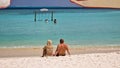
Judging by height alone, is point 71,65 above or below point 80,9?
above

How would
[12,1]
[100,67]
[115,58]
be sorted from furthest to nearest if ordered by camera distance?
[12,1] < [115,58] < [100,67]

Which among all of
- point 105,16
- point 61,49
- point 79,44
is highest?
point 61,49

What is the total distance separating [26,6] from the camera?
57.8 ft

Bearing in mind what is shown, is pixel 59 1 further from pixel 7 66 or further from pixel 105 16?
pixel 7 66

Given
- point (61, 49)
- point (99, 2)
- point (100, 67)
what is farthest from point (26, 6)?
point (100, 67)

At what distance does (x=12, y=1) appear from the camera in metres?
16.4

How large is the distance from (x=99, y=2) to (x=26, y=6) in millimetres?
3545

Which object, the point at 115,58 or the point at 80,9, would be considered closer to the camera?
the point at 115,58

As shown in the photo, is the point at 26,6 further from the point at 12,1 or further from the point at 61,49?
the point at 61,49

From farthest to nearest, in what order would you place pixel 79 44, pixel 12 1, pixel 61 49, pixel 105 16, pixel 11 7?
pixel 105 16
pixel 11 7
pixel 12 1
pixel 79 44
pixel 61 49

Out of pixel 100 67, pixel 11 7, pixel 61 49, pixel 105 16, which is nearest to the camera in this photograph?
pixel 100 67

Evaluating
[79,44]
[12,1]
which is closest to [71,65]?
[79,44]

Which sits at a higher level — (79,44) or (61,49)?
(61,49)

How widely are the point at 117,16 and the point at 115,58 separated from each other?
1438cm
